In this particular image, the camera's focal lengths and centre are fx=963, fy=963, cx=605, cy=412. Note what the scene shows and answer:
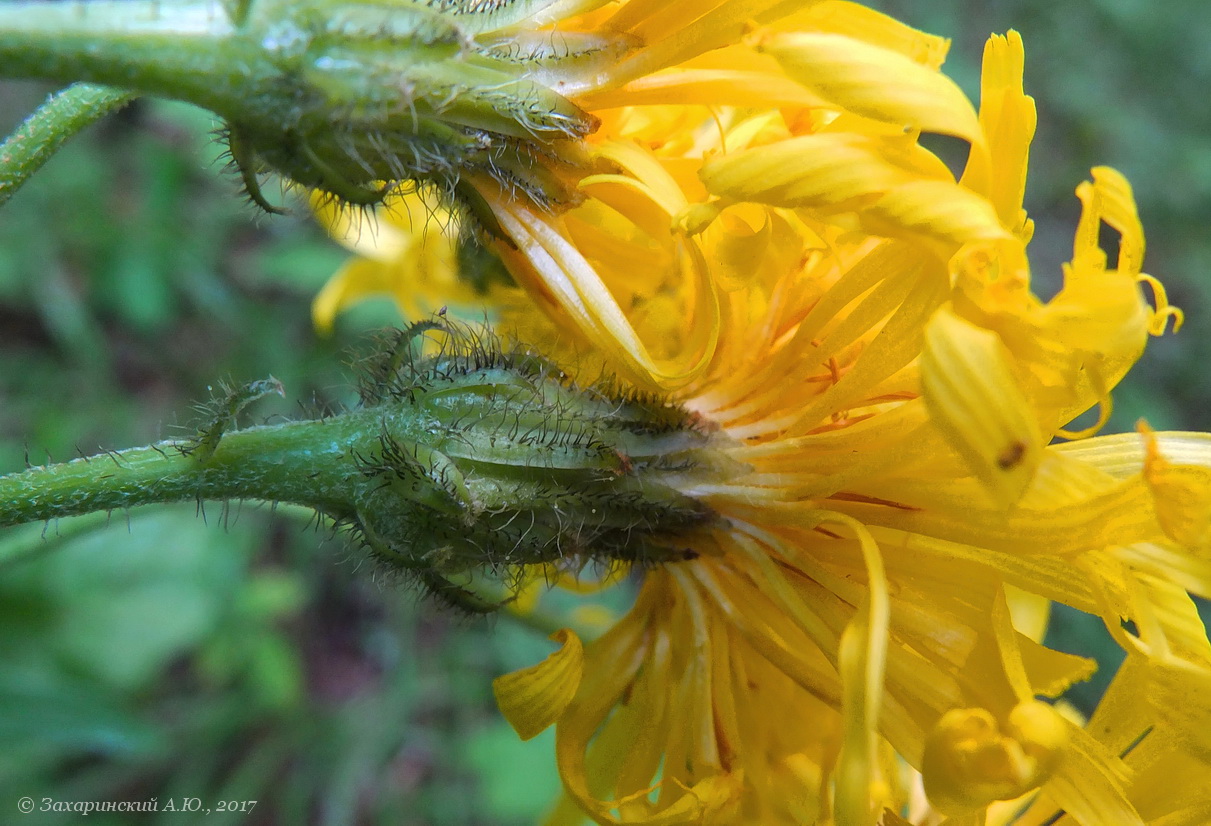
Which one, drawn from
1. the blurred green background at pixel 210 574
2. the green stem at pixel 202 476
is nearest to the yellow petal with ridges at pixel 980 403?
the green stem at pixel 202 476

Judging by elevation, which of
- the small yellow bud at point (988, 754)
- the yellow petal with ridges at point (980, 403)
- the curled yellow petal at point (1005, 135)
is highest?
the curled yellow petal at point (1005, 135)

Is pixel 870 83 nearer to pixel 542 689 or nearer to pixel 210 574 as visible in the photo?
pixel 542 689

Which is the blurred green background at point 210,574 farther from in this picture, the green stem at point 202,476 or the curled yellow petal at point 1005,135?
the curled yellow petal at point 1005,135

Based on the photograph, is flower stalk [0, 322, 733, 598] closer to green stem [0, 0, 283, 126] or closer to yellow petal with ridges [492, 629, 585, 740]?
yellow petal with ridges [492, 629, 585, 740]

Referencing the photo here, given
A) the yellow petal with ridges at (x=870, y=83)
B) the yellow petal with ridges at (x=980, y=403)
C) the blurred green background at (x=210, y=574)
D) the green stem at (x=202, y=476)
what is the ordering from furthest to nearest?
the blurred green background at (x=210, y=574) → the green stem at (x=202, y=476) → the yellow petal with ridges at (x=870, y=83) → the yellow petal with ridges at (x=980, y=403)

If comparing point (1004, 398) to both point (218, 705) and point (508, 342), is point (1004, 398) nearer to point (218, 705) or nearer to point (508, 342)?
point (508, 342)

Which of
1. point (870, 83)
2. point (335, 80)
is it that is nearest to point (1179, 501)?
point (870, 83)

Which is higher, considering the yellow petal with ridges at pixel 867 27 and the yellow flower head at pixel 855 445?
the yellow petal with ridges at pixel 867 27

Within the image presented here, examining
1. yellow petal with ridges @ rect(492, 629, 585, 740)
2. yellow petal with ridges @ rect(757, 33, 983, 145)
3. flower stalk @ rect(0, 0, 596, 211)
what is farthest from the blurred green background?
yellow petal with ridges @ rect(757, 33, 983, 145)
